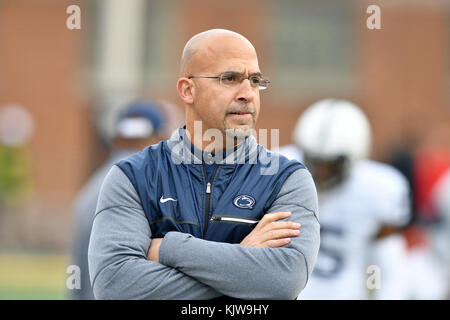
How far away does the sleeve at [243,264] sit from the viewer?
3.03 m

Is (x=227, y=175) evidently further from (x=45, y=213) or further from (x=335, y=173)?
(x=45, y=213)

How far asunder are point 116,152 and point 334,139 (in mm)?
1420

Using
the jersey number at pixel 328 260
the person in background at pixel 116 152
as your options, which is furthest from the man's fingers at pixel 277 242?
the jersey number at pixel 328 260

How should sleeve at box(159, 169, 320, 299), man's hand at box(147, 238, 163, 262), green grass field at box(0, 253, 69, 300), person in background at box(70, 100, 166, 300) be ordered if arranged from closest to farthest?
sleeve at box(159, 169, 320, 299) → man's hand at box(147, 238, 163, 262) → person in background at box(70, 100, 166, 300) → green grass field at box(0, 253, 69, 300)

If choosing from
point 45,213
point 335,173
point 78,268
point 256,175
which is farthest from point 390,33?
point 256,175

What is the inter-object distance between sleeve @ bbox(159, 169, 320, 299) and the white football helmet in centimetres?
281

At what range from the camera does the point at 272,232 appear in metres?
3.10

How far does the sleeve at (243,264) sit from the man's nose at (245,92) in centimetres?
50

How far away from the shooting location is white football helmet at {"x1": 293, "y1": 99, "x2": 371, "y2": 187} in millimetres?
5902

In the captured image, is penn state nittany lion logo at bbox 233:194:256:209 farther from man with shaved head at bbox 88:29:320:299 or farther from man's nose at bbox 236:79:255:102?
man's nose at bbox 236:79:255:102

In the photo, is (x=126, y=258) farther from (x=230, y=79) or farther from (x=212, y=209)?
(x=230, y=79)

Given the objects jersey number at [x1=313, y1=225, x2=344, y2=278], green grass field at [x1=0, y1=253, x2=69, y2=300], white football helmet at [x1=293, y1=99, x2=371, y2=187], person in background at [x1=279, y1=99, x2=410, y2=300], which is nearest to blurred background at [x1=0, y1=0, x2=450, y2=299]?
green grass field at [x1=0, y1=253, x2=69, y2=300]

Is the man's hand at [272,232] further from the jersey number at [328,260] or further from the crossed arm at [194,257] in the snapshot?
the jersey number at [328,260]

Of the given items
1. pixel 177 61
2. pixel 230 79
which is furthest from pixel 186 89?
Result: pixel 177 61
